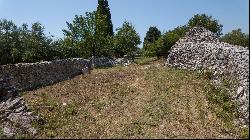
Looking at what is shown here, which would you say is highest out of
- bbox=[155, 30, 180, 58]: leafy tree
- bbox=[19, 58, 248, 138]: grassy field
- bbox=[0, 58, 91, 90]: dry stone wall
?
bbox=[155, 30, 180, 58]: leafy tree

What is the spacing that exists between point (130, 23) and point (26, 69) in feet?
85.0

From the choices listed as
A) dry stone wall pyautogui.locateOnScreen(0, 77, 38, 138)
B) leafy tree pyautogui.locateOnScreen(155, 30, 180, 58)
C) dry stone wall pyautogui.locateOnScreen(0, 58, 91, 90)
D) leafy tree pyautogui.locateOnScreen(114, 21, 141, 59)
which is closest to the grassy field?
dry stone wall pyautogui.locateOnScreen(0, 77, 38, 138)

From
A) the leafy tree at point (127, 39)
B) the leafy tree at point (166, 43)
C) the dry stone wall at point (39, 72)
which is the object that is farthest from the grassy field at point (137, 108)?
the leafy tree at point (127, 39)

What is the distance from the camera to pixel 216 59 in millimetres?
27234

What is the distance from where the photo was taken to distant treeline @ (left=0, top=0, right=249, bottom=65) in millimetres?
45906

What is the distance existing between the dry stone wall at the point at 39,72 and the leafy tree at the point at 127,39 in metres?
16.2

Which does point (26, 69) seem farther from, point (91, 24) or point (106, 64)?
point (91, 24)

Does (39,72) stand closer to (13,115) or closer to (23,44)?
(13,115)

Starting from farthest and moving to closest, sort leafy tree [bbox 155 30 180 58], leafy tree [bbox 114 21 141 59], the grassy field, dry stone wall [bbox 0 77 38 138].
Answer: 1. leafy tree [bbox 114 21 141 59]
2. leafy tree [bbox 155 30 180 58]
3. dry stone wall [bbox 0 77 38 138]
4. the grassy field

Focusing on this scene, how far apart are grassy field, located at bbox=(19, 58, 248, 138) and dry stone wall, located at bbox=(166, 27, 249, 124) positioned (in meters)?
0.74

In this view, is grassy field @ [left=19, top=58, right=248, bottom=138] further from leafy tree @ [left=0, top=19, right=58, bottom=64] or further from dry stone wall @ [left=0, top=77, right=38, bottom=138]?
leafy tree @ [left=0, top=19, right=58, bottom=64]

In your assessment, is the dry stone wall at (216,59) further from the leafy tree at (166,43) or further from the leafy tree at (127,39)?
the leafy tree at (127,39)

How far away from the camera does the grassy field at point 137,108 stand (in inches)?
795

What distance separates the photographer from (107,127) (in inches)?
824
